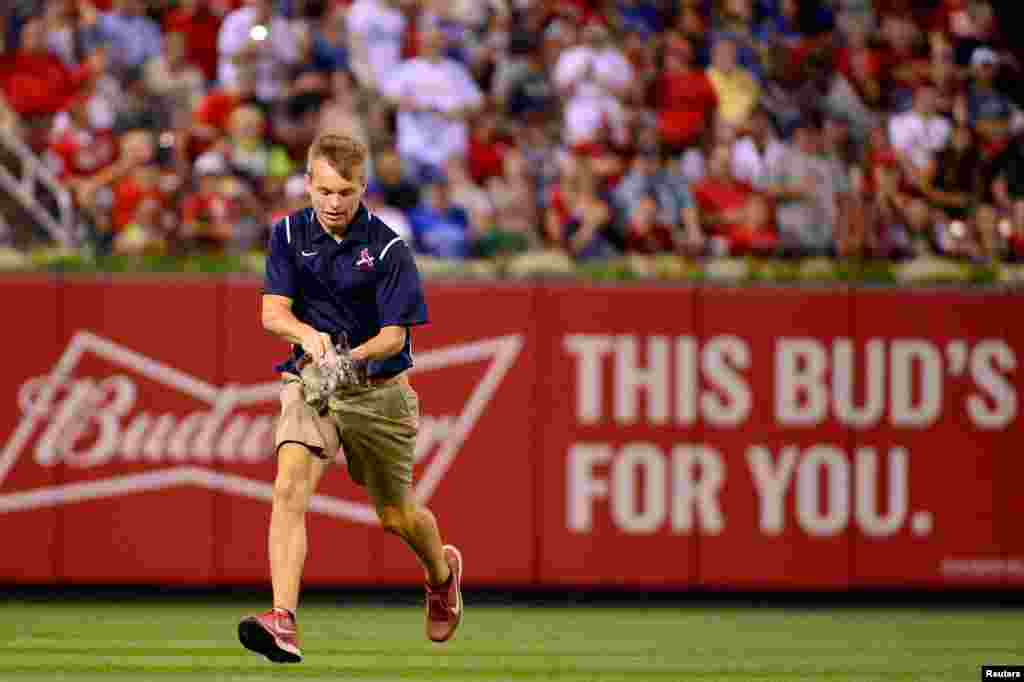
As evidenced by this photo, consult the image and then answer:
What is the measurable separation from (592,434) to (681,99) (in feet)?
12.7

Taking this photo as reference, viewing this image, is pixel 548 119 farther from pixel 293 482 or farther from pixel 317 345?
pixel 293 482

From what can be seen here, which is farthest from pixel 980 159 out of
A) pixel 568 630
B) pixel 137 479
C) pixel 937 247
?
pixel 137 479

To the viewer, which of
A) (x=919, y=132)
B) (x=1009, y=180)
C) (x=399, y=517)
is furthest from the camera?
(x=919, y=132)

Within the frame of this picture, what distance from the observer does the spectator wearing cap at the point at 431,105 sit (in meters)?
13.9

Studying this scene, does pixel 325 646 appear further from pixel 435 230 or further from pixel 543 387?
pixel 435 230

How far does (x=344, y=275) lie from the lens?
24.5 feet

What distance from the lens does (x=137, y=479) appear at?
11.8m

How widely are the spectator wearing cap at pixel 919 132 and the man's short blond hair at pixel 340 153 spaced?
6782 mm

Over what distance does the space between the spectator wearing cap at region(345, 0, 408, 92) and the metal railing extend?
2.93m

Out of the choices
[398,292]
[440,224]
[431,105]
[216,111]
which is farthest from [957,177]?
[398,292]

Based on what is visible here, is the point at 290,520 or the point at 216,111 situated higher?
the point at 216,111

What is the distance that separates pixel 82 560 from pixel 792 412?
182 inches

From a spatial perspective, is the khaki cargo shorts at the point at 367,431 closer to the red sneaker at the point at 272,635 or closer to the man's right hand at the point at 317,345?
the man's right hand at the point at 317,345

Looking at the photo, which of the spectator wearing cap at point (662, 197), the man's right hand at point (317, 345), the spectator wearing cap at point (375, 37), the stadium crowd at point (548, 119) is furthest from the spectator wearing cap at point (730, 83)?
the man's right hand at point (317, 345)
